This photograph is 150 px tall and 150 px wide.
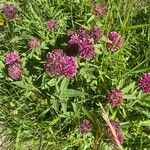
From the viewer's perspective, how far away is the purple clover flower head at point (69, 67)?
82.4 inches

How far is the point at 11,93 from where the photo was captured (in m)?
2.49

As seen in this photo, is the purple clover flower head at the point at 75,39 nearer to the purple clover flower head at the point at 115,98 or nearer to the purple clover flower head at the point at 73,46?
the purple clover flower head at the point at 73,46

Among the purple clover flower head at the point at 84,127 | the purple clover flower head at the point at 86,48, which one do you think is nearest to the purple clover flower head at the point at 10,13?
the purple clover flower head at the point at 86,48

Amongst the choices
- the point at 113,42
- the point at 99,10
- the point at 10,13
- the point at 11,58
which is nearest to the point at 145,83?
the point at 113,42

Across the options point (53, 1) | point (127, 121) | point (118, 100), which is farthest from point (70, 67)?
point (53, 1)

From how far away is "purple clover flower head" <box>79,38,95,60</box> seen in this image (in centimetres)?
216

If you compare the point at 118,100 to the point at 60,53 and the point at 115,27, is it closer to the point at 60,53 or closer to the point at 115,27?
the point at 60,53

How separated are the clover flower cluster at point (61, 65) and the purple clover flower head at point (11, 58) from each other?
12.7 inches

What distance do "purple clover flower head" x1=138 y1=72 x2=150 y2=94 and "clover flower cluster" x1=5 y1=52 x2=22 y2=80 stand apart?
0.67m

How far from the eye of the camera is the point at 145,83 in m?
2.13

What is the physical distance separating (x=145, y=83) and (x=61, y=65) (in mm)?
442

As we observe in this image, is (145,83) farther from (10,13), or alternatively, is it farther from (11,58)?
(10,13)

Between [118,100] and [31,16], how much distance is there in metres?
0.96

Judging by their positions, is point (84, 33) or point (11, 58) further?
point (11, 58)
